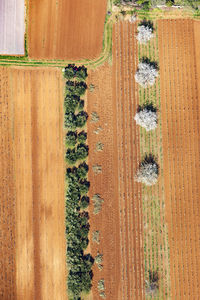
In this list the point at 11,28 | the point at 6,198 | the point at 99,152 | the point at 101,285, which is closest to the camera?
the point at 101,285

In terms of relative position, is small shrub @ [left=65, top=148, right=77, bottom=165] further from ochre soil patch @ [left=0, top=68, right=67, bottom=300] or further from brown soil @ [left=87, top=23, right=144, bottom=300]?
brown soil @ [left=87, top=23, right=144, bottom=300]

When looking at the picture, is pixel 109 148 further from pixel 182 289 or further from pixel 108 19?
pixel 182 289

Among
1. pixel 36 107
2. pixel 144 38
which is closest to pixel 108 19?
pixel 144 38

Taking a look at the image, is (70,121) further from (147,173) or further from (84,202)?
(147,173)

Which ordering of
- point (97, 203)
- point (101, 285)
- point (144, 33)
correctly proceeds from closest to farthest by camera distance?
point (101, 285)
point (97, 203)
point (144, 33)

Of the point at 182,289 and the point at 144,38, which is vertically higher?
the point at 144,38

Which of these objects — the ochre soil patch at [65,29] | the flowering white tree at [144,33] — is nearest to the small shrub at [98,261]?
the ochre soil patch at [65,29]

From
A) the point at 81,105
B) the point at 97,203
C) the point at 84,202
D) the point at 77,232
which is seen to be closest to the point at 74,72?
the point at 81,105
